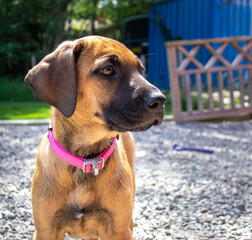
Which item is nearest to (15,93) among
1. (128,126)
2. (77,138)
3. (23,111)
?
(23,111)

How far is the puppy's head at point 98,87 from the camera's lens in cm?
222

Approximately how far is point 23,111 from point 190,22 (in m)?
6.84

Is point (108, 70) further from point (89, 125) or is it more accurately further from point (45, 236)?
point (45, 236)

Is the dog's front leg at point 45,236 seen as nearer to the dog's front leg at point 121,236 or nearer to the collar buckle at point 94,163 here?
the dog's front leg at point 121,236

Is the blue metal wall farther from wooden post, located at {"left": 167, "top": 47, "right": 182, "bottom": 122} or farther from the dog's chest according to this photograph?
the dog's chest

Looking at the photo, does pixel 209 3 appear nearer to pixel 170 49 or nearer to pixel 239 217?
pixel 170 49

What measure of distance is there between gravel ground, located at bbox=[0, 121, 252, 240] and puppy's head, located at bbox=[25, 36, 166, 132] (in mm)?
1425

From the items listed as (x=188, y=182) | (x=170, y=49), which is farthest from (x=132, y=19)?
A: (x=188, y=182)

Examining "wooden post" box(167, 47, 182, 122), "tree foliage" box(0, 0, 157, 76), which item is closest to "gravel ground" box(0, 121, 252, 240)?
"wooden post" box(167, 47, 182, 122)

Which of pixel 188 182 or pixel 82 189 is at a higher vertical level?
pixel 82 189

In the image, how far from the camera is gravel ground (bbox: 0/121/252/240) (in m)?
3.33

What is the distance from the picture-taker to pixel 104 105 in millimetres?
2318

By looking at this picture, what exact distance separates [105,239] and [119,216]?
0.22 m

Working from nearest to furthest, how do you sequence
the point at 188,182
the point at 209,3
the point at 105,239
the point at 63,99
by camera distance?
the point at 63,99 < the point at 105,239 < the point at 188,182 < the point at 209,3
